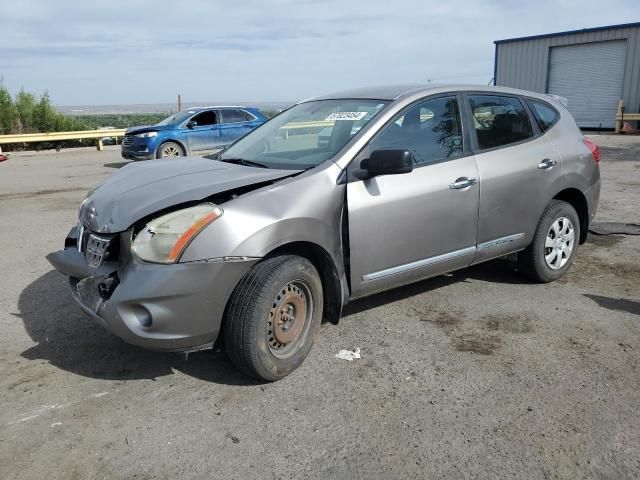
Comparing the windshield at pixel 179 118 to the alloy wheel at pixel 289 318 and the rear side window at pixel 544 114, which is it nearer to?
the rear side window at pixel 544 114

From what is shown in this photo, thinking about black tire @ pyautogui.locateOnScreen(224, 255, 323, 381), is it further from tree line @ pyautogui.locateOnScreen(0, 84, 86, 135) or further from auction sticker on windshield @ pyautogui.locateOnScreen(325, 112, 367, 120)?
tree line @ pyautogui.locateOnScreen(0, 84, 86, 135)

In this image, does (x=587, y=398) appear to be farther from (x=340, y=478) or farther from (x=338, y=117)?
(x=338, y=117)

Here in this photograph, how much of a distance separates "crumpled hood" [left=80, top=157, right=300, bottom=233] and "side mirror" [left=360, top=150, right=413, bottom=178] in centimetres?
51

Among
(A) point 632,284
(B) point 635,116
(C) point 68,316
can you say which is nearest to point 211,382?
(C) point 68,316

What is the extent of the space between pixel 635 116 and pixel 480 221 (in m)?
21.2

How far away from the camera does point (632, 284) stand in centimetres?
515

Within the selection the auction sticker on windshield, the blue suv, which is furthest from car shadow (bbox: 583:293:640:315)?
the blue suv

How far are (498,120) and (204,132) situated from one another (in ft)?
37.3

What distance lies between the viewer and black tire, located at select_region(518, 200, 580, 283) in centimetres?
500

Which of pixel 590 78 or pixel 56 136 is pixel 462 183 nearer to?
pixel 56 136

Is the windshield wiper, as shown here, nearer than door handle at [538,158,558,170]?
Yes

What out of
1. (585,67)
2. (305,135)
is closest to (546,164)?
(305,135)

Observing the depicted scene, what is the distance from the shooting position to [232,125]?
15.5 meters

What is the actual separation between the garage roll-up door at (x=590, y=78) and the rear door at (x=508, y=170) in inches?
877
